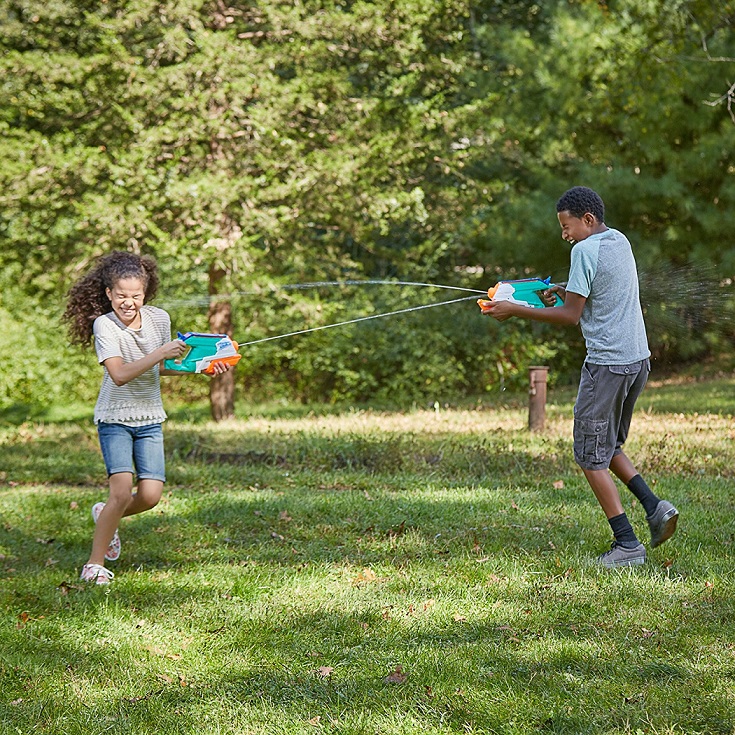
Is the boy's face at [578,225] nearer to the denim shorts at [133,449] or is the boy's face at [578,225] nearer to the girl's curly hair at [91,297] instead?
the girl's curly hair at [91,297]

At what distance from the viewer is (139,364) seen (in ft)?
15.1

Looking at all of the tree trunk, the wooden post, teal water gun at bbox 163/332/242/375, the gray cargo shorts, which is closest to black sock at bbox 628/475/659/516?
the gray cargo shorts

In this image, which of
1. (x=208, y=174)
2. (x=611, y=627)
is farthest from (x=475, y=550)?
(x=208, y=174)

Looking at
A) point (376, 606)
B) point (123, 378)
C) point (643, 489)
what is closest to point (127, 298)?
point (123, 378)

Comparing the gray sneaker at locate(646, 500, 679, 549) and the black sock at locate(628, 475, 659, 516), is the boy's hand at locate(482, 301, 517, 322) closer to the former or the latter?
the black sock at locate(628, 475, 659, 516)

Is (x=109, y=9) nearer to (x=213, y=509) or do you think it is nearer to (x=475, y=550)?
(x=213, y=509)

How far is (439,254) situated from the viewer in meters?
15.8

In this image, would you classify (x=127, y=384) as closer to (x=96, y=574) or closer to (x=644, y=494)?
(x=96, y=574)

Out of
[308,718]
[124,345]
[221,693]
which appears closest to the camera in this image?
[308,718]

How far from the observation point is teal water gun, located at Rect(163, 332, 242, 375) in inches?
188

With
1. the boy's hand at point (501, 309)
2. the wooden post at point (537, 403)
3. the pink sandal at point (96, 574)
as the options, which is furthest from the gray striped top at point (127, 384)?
the wooden post at point (537, 403)

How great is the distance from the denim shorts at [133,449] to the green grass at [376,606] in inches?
20.6

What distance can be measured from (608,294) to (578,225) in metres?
0.36

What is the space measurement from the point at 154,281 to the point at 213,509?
1780 mm
